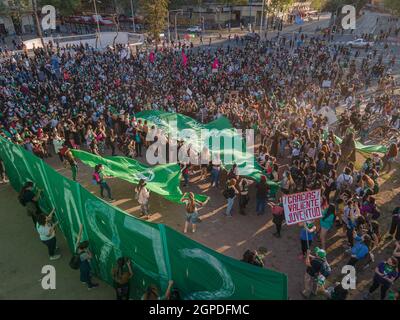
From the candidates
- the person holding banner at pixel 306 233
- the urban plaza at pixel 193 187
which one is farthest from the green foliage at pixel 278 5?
the person holding banner at pixel 306 233

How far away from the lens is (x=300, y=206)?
25.5 ft

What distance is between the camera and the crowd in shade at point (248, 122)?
8.85 m

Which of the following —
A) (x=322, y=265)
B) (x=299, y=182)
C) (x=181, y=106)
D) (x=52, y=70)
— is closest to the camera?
(x=322, y=265)

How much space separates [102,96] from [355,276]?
665 inches

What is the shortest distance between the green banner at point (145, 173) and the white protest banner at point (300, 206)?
387cm

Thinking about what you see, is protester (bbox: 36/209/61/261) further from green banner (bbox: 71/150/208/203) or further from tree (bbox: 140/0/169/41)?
tree (bbox: 140/0/169/41)

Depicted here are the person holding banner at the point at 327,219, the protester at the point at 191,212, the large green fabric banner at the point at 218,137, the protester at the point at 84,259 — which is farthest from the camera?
the large green fabric banner at the point at 218,137

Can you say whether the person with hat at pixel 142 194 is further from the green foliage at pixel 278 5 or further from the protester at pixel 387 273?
the green foliage at pixel 278 5

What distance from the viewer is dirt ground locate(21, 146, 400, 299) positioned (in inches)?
345

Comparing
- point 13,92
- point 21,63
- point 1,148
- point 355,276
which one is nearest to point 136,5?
point 21,63

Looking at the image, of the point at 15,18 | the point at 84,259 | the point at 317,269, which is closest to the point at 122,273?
the point at 84,259

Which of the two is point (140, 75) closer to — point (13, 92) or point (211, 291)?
point (13, 92)

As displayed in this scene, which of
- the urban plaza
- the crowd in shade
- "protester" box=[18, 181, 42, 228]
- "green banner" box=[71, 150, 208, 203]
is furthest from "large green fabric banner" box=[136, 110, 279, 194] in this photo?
"protester" box=[18, 181, 42, 228]
